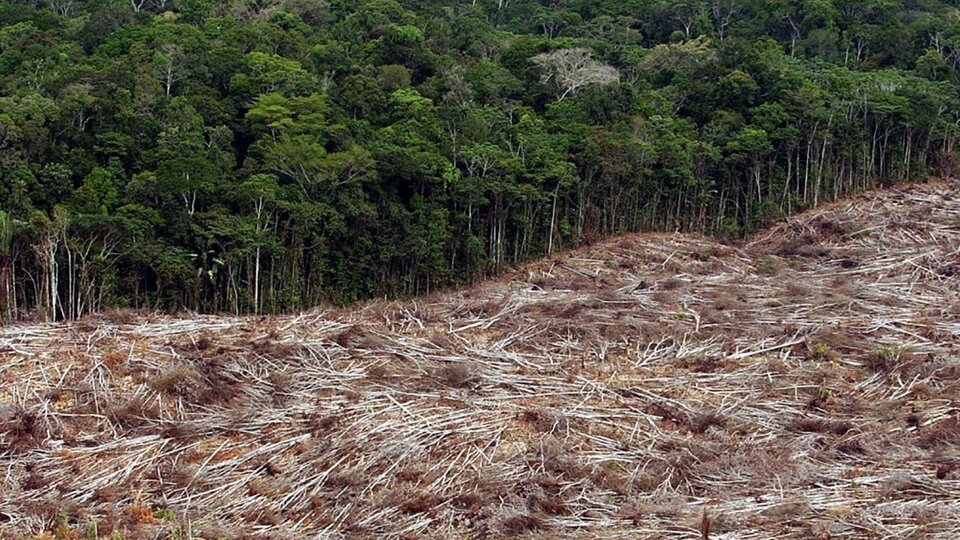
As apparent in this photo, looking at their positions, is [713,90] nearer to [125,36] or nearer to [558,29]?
[558,29]

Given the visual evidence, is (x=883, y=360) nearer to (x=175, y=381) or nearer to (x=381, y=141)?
(x=175, y=381)

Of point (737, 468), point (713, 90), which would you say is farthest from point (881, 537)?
point (713, 90)

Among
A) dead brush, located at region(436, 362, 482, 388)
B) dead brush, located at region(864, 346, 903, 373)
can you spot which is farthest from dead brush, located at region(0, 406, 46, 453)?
dead brush, located at region(864, 346, 903, 373)

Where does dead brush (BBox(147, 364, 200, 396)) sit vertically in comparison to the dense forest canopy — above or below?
below

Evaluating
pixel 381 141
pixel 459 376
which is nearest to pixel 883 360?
pixel 459 376

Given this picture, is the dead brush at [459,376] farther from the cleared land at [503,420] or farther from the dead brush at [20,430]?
the dead brush at [20,430]

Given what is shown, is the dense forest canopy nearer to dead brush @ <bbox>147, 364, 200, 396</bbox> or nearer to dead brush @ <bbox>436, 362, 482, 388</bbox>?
dead brush @ <bbox>147, 364, 200, 396</bbox>
